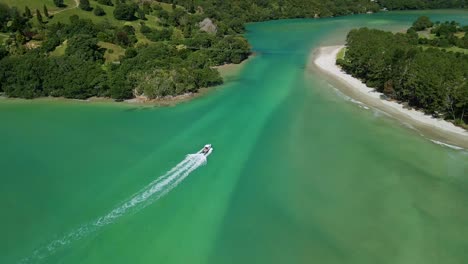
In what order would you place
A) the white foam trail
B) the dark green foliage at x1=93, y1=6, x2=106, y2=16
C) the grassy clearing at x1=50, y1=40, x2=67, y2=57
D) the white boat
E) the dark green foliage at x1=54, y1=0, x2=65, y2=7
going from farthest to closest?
1. the dark green foliage at x1=54, y1=0, x2=65, y2=7
2. the dark green foliage at x1=93, y1=6, x2=106, y2=16
3. the grassy clearing at x1=50, y1=40, x2=67, y2=57
4. the white boat
5. the white foam trail

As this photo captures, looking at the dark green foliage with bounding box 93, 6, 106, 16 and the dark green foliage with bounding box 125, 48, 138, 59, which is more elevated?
the dark green foliage with bounding box 93, 6, 106, 16

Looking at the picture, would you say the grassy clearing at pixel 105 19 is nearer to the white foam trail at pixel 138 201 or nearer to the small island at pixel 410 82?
the small island at pixel 410 82

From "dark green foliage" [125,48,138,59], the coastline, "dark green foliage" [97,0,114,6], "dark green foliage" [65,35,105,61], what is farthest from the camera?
"dark green foliage" [97,0,114,6]

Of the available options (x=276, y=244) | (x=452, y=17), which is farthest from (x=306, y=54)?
(x=452, y=17)

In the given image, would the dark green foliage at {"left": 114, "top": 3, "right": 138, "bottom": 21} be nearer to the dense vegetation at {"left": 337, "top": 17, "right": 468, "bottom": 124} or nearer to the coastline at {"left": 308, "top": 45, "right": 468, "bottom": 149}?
the coastline at {"left": 308, "top": 45, "right": 468, "bottom": 149}

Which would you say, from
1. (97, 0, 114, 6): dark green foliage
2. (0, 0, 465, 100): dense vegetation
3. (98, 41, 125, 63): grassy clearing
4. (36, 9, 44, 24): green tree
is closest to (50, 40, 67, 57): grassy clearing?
(0, 0, 465, 100): dense vegetation

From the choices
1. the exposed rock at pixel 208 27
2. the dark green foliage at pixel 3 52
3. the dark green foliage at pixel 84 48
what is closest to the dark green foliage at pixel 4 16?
the dark green foliage at pixel 3 52
